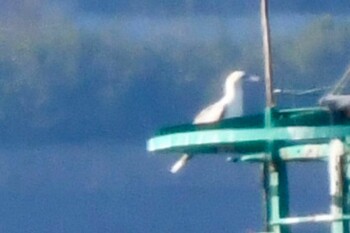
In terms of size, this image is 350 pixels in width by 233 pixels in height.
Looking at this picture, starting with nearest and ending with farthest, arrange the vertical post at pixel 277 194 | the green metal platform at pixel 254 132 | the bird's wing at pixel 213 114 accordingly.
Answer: the green metal platform at pixel 254 132
the vertical post at pixel 277 194
the bird's wing at pixel 213 114

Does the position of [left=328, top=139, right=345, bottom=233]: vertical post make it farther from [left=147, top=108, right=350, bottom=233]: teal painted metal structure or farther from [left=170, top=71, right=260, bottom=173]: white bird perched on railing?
[left=170, top=71, right=260, bottom=173]: white bird perched on railing

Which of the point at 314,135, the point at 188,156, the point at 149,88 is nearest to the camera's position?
the point at 314,135

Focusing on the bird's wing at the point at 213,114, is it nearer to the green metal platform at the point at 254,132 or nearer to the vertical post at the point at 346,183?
the green metal platform at the point at 254,132

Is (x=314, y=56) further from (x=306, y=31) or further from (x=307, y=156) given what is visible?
(x=307, y=156)

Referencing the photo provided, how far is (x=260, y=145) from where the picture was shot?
906 cm

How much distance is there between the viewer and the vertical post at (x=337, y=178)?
866 cm

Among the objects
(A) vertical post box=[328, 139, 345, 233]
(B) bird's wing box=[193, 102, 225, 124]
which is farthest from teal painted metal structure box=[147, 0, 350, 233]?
(B) bird's wing box=[193, 102, 225, 124]

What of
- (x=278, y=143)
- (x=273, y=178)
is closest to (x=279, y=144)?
(x=278, y=143)

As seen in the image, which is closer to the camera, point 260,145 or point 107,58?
point 260,145

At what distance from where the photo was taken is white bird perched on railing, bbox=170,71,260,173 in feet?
31.5

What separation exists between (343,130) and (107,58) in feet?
13.9

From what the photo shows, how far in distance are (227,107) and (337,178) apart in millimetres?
1250

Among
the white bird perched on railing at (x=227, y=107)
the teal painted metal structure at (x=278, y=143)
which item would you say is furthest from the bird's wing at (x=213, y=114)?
the teal painted metal structure at (x=278, y=143)

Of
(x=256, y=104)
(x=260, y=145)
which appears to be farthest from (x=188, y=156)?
(x=256, y=104)
